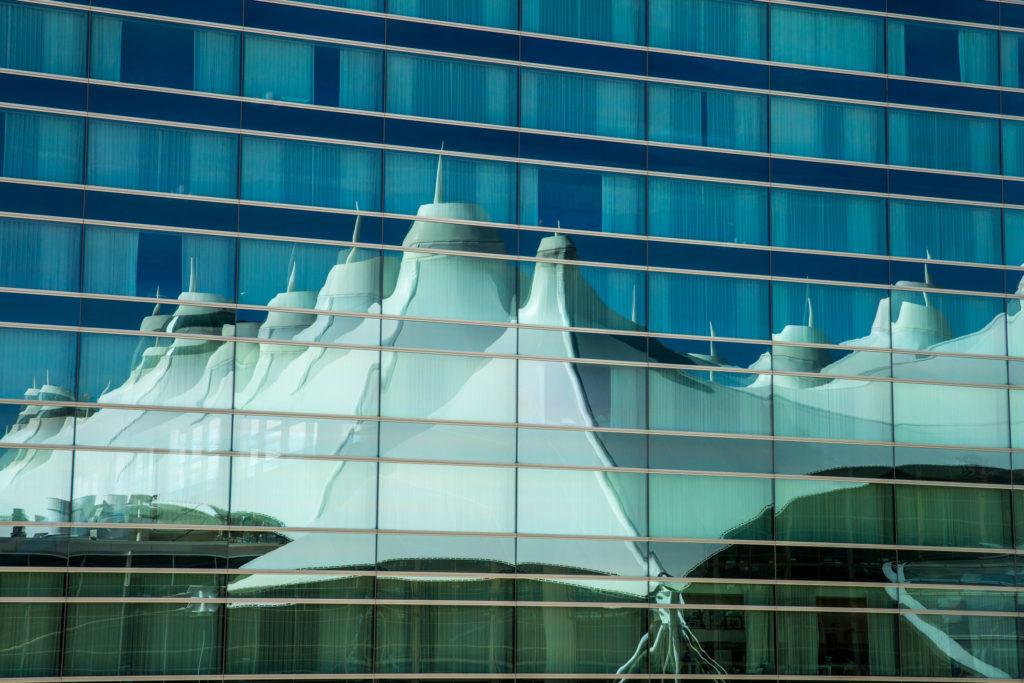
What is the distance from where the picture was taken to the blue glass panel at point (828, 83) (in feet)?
92.4

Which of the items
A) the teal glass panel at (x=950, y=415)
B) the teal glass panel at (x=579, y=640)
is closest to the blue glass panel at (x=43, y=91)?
the teal glass panel at (x=579, y=640)

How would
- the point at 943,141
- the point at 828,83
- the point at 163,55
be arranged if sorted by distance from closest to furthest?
the point at 163,55
the point at 828,83
the point at 943,141

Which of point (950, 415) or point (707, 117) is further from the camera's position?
point (950, 415)

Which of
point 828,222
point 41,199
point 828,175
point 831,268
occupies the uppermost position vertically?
point 828,175

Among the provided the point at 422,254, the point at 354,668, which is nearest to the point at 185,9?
the point at 422,254

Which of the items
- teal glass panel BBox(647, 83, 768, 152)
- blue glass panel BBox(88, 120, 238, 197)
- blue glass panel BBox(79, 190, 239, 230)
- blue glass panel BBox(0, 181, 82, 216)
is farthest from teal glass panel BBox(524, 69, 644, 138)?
blue glass panel BBox(0, 181, 82, 216)

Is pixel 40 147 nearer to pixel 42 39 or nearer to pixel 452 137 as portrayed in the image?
pixel 42 39

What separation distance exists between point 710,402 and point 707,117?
6.18 metres

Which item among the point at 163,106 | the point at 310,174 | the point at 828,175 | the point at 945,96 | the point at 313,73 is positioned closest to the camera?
the point at 163,106

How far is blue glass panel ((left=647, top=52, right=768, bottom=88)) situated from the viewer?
89.9ft

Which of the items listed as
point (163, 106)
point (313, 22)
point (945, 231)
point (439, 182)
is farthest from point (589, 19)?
point (945, 231)

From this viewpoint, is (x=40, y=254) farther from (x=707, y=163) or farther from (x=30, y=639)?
(x=707, y=163)

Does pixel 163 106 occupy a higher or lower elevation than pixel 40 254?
higher

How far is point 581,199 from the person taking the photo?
26.4m
